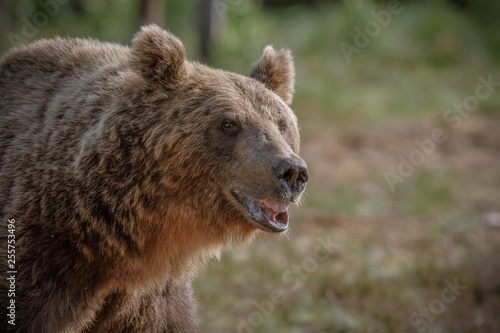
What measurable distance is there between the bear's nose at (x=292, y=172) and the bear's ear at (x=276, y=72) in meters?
0.96

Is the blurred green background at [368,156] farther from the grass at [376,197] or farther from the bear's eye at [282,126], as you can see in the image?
the bear's eye at [282,126]

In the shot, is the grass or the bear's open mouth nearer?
the bear's open mouth

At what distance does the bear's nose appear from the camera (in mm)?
3479

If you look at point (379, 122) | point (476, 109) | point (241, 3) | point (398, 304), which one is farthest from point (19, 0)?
point (398, 304)

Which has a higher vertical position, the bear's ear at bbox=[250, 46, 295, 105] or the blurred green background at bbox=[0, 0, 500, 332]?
the bear's ear at bbox=[250, 46, 295, 105]

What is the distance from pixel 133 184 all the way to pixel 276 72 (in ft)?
4.14

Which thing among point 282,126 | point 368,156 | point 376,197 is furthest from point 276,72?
point 368,156

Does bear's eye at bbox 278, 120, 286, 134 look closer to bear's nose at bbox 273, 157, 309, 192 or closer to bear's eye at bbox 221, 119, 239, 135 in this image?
bear's eye at bbox 221, 119, 239, 135

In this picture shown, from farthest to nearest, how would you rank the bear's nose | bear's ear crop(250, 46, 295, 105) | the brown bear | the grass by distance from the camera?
the grass, bear's ear crop(250, 46, 295, 105), the brown bear, the bear's nose

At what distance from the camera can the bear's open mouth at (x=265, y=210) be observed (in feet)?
12.0

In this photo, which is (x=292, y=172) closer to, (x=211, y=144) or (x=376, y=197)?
(x=211, y=144)

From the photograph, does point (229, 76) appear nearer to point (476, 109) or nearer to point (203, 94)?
point (203, 94)

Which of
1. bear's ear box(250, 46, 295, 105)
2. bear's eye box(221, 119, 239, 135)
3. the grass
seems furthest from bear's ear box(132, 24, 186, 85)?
the grass

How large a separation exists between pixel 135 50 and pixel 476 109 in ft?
35.4
